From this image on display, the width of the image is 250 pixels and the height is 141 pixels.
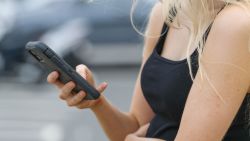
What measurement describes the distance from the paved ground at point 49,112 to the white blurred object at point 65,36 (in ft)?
1.93

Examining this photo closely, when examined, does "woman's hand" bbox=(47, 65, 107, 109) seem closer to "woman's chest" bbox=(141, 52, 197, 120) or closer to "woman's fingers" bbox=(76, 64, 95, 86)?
"woman's fingers" bbox=(76, 64, 95, 86)

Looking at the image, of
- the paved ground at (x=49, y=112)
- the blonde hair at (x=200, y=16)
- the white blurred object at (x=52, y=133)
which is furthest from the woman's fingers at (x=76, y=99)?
the white blurred object at (x=52, y=133)

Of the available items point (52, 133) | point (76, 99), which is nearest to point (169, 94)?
point (76, 99)

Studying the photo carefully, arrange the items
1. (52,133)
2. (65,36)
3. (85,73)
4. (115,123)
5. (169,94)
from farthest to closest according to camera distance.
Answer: (65,36), (52,133), (115,123), (85,73), (169,94)

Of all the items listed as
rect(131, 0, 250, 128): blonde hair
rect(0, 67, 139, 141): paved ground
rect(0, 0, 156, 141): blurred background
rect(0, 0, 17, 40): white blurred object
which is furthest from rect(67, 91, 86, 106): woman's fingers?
rect(0, 0, 17, 40): white blurred object

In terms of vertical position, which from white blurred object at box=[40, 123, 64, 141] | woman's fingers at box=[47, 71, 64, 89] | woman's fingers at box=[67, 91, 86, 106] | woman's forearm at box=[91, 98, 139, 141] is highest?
woman's fingers at box=[47, 71, 64, 89]

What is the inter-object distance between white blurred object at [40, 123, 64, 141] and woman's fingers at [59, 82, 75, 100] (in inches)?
204

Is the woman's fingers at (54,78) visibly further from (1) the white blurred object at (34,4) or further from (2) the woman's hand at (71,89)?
(1) the white blurred object at (34,4)

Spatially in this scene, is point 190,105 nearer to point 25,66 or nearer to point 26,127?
point 26,127

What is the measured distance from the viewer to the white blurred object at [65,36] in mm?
10578

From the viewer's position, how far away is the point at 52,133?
762 cm

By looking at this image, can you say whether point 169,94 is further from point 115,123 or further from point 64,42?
point 64,42

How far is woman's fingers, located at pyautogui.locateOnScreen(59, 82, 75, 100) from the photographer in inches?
80.9

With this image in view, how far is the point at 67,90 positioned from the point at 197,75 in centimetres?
47
